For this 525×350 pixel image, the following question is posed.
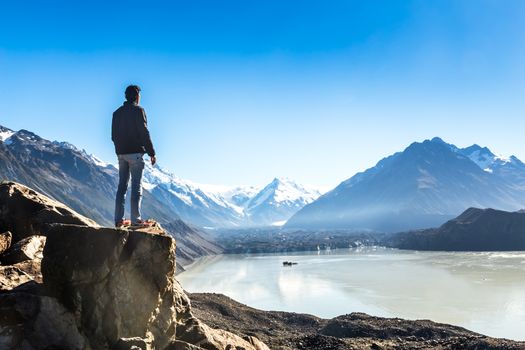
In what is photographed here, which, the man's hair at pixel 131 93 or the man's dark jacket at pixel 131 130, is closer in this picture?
the man's dark jacket at pixel 131 130

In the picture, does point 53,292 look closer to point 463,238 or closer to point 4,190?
point 4,190

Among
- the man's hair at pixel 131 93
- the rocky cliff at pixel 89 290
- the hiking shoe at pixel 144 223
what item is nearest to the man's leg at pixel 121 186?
the hiking shoe at pixel 144 223

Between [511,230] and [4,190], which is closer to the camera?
[4,190]

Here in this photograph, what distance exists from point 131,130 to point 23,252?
4122mm

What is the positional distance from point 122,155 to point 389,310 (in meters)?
62.4

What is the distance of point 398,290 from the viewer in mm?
84750

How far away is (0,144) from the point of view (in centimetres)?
18600

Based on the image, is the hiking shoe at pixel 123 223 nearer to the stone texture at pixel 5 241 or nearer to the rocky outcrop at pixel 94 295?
the rocky outcrop at pixel 94 295

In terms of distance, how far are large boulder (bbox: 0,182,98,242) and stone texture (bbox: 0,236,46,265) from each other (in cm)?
178

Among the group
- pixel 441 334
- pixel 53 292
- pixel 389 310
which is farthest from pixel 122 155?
pixel 389 310

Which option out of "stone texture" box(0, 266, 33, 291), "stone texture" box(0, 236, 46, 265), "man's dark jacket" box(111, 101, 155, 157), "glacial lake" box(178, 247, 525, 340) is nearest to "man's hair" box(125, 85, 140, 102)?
"man's dark jacket" box(111, 101, 155, 157)

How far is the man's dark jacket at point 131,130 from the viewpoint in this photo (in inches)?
479

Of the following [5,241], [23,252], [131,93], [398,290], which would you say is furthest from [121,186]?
[398,290]

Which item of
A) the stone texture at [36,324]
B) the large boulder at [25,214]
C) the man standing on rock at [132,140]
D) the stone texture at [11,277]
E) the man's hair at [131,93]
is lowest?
the stone texture at [36,324]
